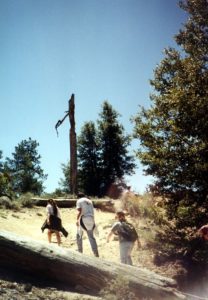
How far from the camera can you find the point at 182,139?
13273 mm

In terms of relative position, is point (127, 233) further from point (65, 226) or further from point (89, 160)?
point (89, 160)

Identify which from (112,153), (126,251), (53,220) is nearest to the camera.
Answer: (126,251)

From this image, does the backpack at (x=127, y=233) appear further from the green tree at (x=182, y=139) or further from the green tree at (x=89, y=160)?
the green tree at (x=89, y=160)

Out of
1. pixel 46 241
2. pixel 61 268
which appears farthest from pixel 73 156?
pixel 61 268

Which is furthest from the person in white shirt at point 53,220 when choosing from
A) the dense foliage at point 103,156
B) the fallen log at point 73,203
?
the dense foliage at point 103,156

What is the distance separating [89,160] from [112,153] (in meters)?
2.29

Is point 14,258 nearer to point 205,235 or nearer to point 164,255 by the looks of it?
point 205,235

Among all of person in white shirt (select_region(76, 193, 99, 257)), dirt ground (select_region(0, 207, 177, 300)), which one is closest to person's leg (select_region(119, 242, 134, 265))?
person in white shirt (select_region(76, 193, 99, 257))

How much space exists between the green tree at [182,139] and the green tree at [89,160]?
20.9m

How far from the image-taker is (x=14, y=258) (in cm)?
890

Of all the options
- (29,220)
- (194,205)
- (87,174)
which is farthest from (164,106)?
(87,174)

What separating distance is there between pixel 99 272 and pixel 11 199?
48.7ft

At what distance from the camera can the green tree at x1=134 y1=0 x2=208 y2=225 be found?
1273cm

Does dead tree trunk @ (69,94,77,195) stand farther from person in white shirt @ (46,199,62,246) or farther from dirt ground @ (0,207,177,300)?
person in white shirt @ (46,199,62,246)
